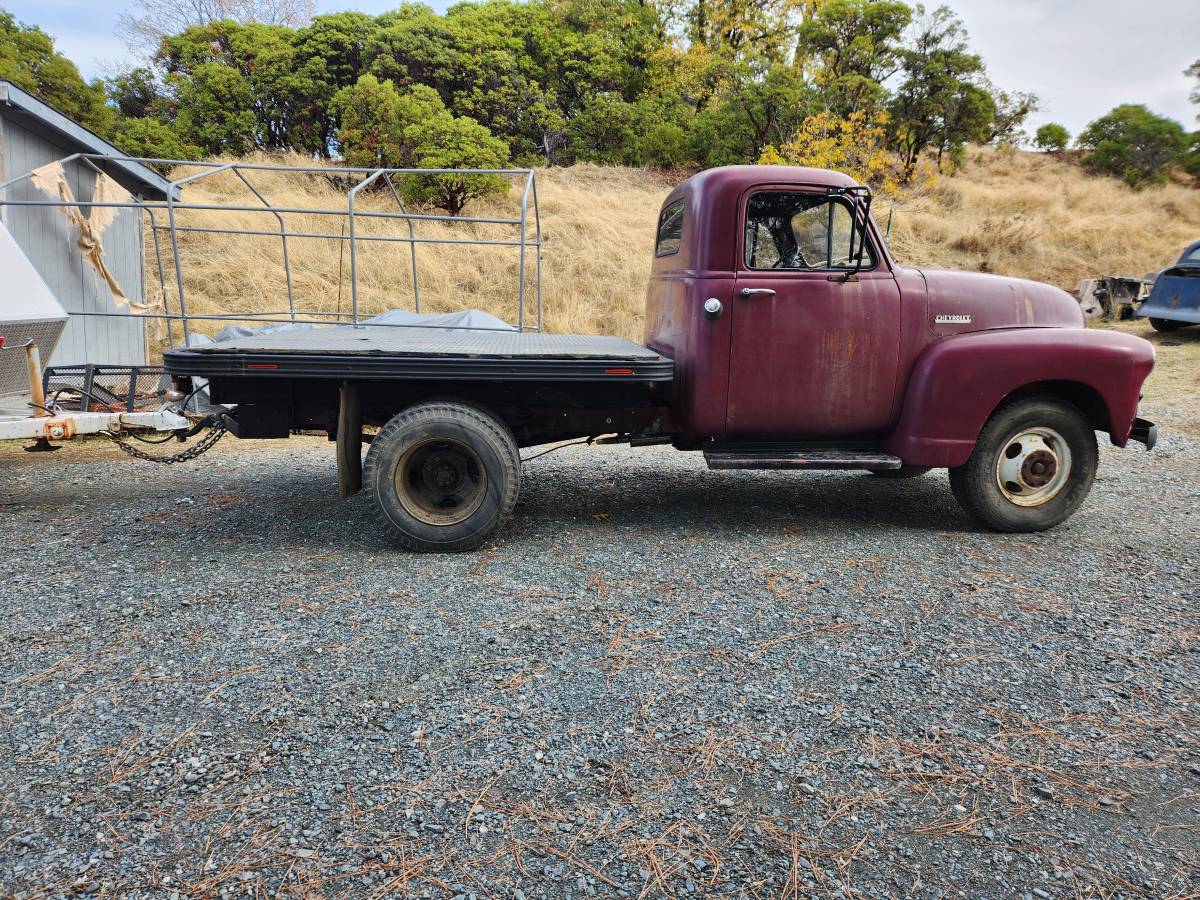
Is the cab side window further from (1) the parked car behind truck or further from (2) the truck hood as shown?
→ (1) the parked car behind truck

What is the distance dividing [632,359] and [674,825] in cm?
268

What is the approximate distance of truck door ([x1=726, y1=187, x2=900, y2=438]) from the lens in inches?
181

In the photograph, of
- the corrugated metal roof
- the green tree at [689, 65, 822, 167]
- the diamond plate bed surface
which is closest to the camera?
the diamond plate bed surface

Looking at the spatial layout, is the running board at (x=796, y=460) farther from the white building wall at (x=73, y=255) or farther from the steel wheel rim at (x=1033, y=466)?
the white building wall at (x=73, y=255)

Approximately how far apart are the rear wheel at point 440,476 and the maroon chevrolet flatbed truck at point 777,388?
0.01 m

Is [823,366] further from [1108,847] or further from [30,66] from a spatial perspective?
[30,66]

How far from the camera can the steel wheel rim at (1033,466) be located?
189 inches

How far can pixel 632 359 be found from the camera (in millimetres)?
4344

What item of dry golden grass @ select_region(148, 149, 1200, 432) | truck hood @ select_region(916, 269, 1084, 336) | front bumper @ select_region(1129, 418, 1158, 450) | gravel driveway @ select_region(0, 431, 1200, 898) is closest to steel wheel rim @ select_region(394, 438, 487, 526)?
gravel driveway @ select_region(0, 431, 1200, 898)

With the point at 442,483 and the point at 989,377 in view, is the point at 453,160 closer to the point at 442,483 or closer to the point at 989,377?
the point at 442,483

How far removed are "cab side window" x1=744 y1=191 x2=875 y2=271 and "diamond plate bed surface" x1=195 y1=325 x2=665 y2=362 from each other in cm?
93

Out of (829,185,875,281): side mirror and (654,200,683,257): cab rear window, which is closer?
(829,185,875,281): side mirror

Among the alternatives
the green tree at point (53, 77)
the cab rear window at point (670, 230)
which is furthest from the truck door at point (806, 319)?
the green tree at point (53, 77)

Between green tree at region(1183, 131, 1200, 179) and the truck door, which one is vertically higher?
green tree at region(1183, 131, 1200, 179)
